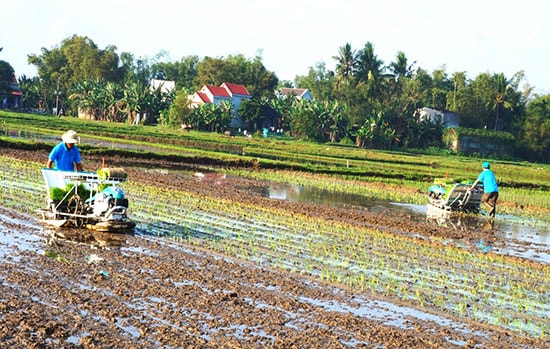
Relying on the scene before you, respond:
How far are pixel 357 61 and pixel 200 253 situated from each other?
62.1 metres

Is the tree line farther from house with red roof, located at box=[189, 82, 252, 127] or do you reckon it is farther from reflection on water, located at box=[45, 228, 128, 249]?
reflection on water, located at box=[45, 228, 128, 249]

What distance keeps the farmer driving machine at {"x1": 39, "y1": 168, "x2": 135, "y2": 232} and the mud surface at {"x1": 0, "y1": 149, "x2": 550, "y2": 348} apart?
77 centimetres

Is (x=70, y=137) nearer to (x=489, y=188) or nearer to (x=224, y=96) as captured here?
(x=489, y=188)

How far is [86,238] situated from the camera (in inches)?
458

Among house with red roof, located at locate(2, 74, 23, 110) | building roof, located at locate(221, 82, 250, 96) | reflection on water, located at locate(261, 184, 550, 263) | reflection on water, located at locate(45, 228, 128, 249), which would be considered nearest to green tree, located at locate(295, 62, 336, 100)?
building roof, located at locate(221, 82, 250, 96)

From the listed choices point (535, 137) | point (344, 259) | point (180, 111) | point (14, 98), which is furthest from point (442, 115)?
point (344, 259)

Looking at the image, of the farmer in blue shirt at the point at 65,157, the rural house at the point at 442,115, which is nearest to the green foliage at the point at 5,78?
the rural house at the point at 442,115

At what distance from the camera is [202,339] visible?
6957 millimetres

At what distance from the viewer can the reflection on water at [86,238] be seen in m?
11.1

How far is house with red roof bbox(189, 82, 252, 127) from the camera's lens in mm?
69312

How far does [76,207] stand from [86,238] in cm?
93

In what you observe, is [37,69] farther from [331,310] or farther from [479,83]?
[331,310]

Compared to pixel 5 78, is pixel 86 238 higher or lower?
lower

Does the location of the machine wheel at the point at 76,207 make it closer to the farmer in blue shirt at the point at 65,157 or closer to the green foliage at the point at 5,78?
the farmer in blue shirt at the point at 65,157
